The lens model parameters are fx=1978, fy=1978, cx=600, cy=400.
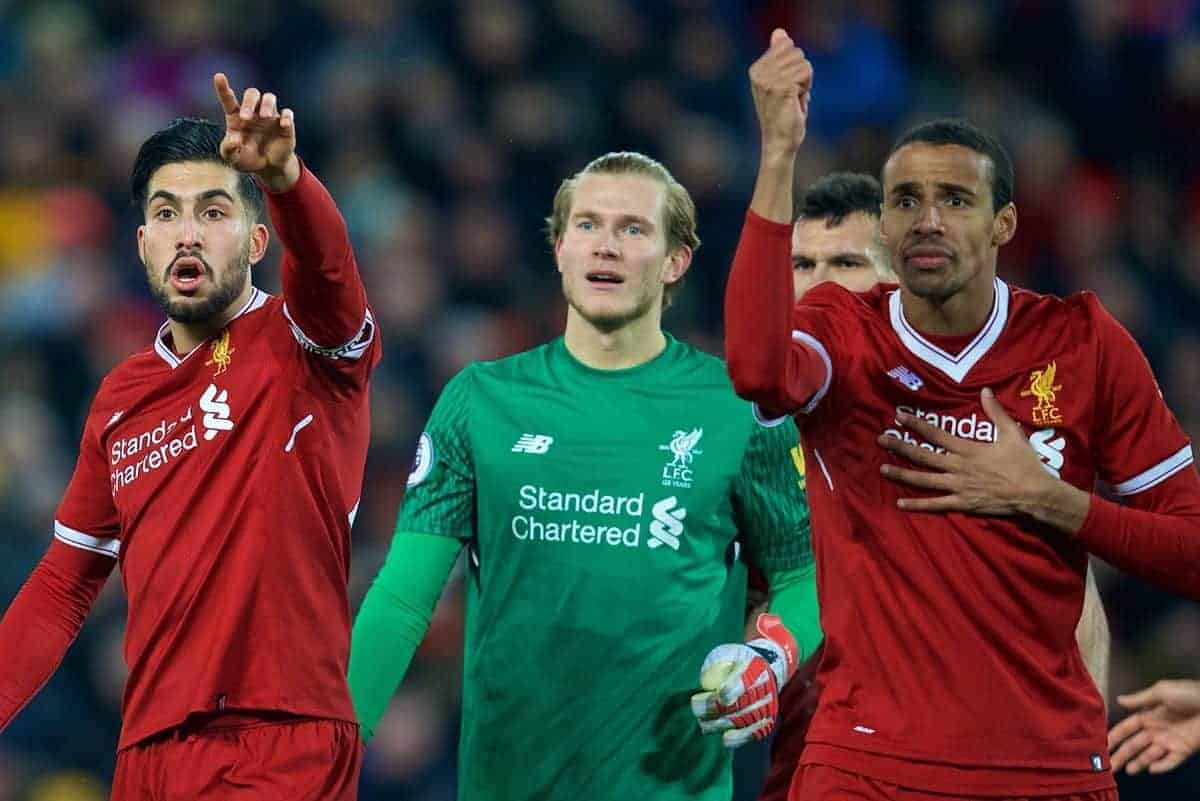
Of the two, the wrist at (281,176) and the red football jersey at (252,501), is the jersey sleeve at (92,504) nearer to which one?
the red football jersey at (252,501)

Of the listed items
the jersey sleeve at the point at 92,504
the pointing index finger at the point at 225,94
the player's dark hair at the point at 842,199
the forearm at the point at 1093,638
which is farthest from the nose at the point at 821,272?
the pointing index finger at the point at 225,94

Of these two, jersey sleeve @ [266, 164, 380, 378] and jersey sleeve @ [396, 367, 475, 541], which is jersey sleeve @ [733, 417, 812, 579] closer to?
jersey sleeve @ [396, 367, 475, 541]

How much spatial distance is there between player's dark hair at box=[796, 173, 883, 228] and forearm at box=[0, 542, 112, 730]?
2.26 m

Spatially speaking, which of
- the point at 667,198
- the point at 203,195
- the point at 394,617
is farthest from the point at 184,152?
the point at 667,198

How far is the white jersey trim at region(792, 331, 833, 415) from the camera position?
4.03m

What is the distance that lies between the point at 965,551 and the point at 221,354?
5.40ft

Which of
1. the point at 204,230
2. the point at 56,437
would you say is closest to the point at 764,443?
the point at 204,230

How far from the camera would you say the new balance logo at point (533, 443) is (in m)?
4.94

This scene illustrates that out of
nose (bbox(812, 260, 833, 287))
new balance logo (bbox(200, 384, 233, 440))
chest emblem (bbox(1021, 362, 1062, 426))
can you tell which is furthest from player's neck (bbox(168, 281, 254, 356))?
nose (bbox(812, 260, 833, 287))

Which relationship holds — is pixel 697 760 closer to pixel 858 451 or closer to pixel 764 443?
pixel 764 443

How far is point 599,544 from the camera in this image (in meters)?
4.84

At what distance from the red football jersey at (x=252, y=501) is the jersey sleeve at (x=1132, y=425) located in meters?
1.55

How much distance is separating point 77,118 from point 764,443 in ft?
17.0

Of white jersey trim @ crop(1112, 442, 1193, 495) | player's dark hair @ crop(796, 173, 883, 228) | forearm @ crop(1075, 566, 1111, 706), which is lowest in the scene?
forearm @ crop(1075, 566, 1111, 706)
